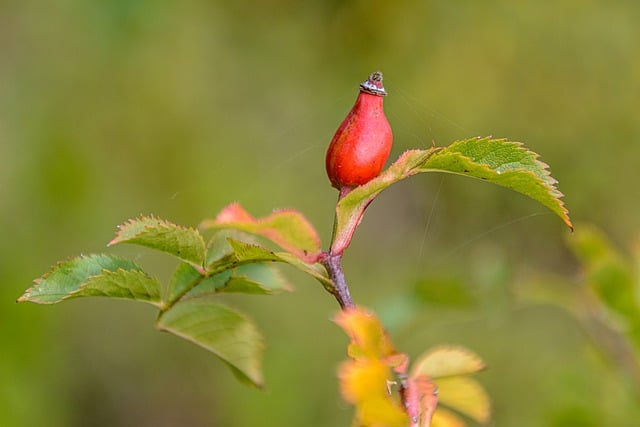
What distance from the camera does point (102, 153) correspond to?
3.67 meters

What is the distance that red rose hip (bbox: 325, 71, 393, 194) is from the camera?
63 cm

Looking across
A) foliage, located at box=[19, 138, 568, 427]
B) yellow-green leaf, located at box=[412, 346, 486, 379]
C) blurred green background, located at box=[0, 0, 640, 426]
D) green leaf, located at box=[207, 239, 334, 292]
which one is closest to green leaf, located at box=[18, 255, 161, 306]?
foliage, located at box=[19, 138, 568, 427]

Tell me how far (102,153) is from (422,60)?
84.2 inches

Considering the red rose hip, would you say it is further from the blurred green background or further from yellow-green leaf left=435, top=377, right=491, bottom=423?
the blurred green background

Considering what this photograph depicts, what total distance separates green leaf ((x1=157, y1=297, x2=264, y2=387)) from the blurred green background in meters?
0.52

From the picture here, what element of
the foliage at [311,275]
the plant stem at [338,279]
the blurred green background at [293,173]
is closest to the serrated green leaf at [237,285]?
the foliage at [311,275]

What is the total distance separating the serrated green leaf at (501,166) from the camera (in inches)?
24.1

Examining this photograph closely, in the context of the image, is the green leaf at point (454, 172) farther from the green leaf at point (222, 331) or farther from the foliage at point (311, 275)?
the green leaf at point (222, 331)

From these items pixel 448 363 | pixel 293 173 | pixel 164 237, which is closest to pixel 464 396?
pixel 448 363

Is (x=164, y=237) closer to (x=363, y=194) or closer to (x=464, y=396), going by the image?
(x=363, y=194)

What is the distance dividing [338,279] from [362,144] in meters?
0.11

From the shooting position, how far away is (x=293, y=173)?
4121mm

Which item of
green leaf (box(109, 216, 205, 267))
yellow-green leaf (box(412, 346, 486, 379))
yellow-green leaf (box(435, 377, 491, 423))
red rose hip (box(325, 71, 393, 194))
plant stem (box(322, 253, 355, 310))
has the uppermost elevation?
red rose hip (box(325, 71, 393, 194))

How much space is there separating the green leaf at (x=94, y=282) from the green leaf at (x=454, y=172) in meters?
0.19
